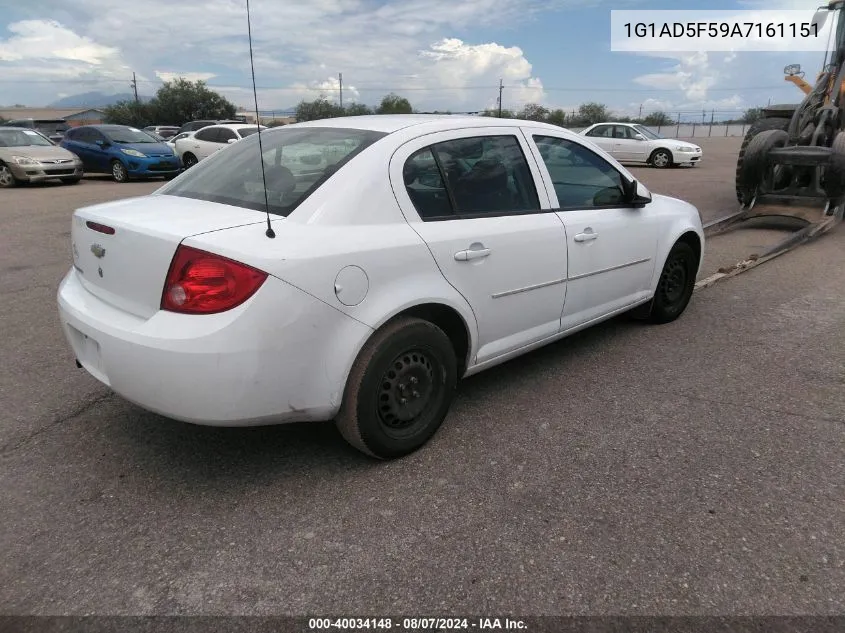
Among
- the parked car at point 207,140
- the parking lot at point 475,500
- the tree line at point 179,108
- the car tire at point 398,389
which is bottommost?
the parking lot at point 475,500

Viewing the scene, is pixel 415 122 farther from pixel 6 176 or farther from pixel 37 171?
pixel 6 176

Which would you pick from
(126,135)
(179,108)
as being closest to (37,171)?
(126,135)

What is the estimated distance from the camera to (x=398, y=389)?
295cm

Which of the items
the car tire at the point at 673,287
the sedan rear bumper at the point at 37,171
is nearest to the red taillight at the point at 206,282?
the car tire at the point at 673,287

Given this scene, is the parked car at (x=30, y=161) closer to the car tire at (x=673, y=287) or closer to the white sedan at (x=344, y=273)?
the white sedan at (x=344, y=273)

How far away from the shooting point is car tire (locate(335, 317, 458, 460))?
2.76 metres

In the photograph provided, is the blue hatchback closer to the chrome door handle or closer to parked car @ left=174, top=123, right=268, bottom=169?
parked car @ left=174, top=123, right=268, bottom=169

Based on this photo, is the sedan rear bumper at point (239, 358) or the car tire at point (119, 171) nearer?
the sedan rear bumper at point (239, 358)

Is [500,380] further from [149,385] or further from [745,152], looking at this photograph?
[745,152]

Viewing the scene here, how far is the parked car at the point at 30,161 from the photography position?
14.7 meters

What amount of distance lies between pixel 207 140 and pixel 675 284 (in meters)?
16.1

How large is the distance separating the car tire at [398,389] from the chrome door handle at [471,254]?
1.22 feet

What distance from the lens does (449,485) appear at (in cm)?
283

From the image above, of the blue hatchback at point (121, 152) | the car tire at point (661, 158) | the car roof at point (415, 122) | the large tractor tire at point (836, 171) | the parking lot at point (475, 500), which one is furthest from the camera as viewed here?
the car tire at point (661, 158)
